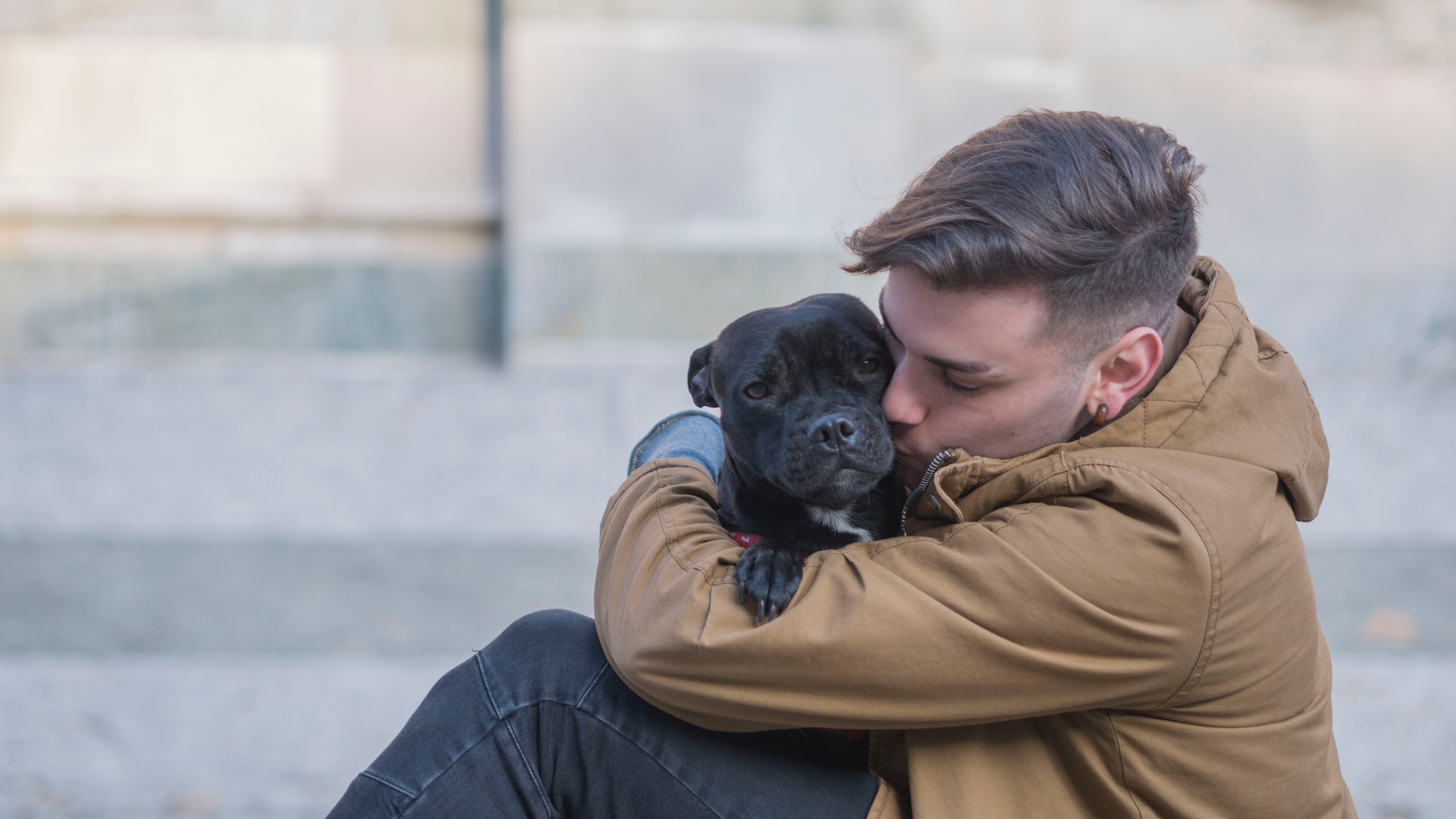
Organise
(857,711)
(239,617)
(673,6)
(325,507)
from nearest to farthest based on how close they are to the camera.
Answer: (857,711), (239,617), (325,507), (673,6)

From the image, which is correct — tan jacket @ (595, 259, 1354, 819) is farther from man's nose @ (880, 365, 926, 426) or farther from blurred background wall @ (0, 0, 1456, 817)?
blurred background wall @ (0, 0, 1456, 817)

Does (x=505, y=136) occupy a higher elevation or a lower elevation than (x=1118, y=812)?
higher

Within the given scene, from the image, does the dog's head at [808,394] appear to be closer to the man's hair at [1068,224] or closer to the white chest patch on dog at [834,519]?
the white chest patch on dog at [834,519]

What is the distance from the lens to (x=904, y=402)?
2.23 meters

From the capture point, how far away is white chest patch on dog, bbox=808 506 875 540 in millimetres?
2645

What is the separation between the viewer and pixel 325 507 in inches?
218

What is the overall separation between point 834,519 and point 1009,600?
3.27ft

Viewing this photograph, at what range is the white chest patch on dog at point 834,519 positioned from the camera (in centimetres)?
264

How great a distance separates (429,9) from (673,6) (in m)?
1.64

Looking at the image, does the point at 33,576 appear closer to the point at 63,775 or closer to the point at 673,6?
the point at 63,775

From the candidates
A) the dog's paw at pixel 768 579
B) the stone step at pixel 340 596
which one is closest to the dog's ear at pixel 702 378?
the dog's paw at pixel 768 579

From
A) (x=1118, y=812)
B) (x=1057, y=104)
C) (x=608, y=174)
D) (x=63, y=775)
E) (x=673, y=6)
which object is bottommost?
(x=63, y=775)

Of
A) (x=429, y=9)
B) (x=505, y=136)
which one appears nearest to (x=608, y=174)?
(x=505, y=136)

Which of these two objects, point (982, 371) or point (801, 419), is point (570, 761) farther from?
point (982, 371)
